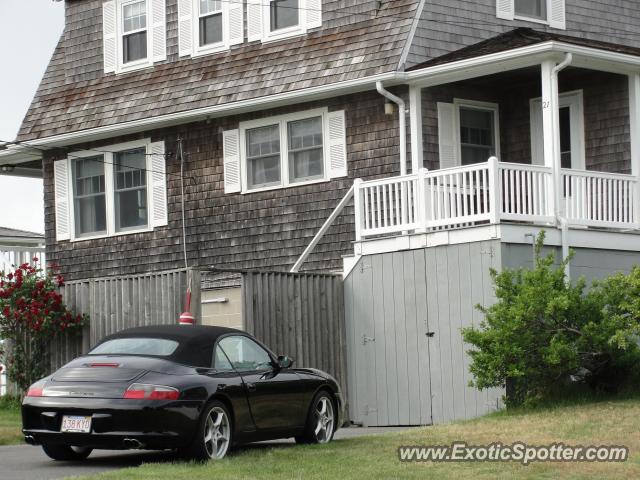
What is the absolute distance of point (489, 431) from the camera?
15.6 metres

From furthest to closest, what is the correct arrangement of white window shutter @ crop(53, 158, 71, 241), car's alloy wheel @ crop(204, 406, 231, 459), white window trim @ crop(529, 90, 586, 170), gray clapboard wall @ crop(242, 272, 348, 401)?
1. white window shutter @ crop(53, 158, 71, 241)
2. white window trim @ crop(529, 90, 586, 170)
3. gray clapboard wall @ crop(242, 272, 348, 401)
4. car's alloy wheel @ crop(204, 406, 231, 459)

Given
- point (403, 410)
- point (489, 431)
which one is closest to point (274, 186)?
point (403, 410)

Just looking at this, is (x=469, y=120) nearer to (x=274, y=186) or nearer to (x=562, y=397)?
(x=274, y=186)

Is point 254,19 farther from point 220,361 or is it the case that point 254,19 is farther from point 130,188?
point 220,361

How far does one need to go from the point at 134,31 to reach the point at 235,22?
99.5 inches

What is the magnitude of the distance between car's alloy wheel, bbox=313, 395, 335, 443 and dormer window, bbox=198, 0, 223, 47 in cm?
1084

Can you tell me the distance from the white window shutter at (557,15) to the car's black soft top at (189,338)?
1135 centimetres

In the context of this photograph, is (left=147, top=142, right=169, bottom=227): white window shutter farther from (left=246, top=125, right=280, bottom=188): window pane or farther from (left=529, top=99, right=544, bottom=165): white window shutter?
(left=529, top=99, right=544, bottom=165): white window shutter

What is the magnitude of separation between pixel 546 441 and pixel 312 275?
6.81 metres

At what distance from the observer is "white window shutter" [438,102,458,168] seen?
22219 mm

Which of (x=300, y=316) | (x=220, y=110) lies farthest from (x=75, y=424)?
(x=220, y=110)

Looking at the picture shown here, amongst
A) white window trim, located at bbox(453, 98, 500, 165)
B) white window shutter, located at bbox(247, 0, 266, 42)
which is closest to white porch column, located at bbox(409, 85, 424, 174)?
white window trim, located at bbox(453, 98, 500, 165)

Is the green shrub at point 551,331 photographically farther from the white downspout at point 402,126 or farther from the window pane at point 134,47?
the window pane at point 134,47

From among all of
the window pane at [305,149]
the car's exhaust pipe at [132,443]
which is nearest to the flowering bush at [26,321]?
the window pane at [305,149]
